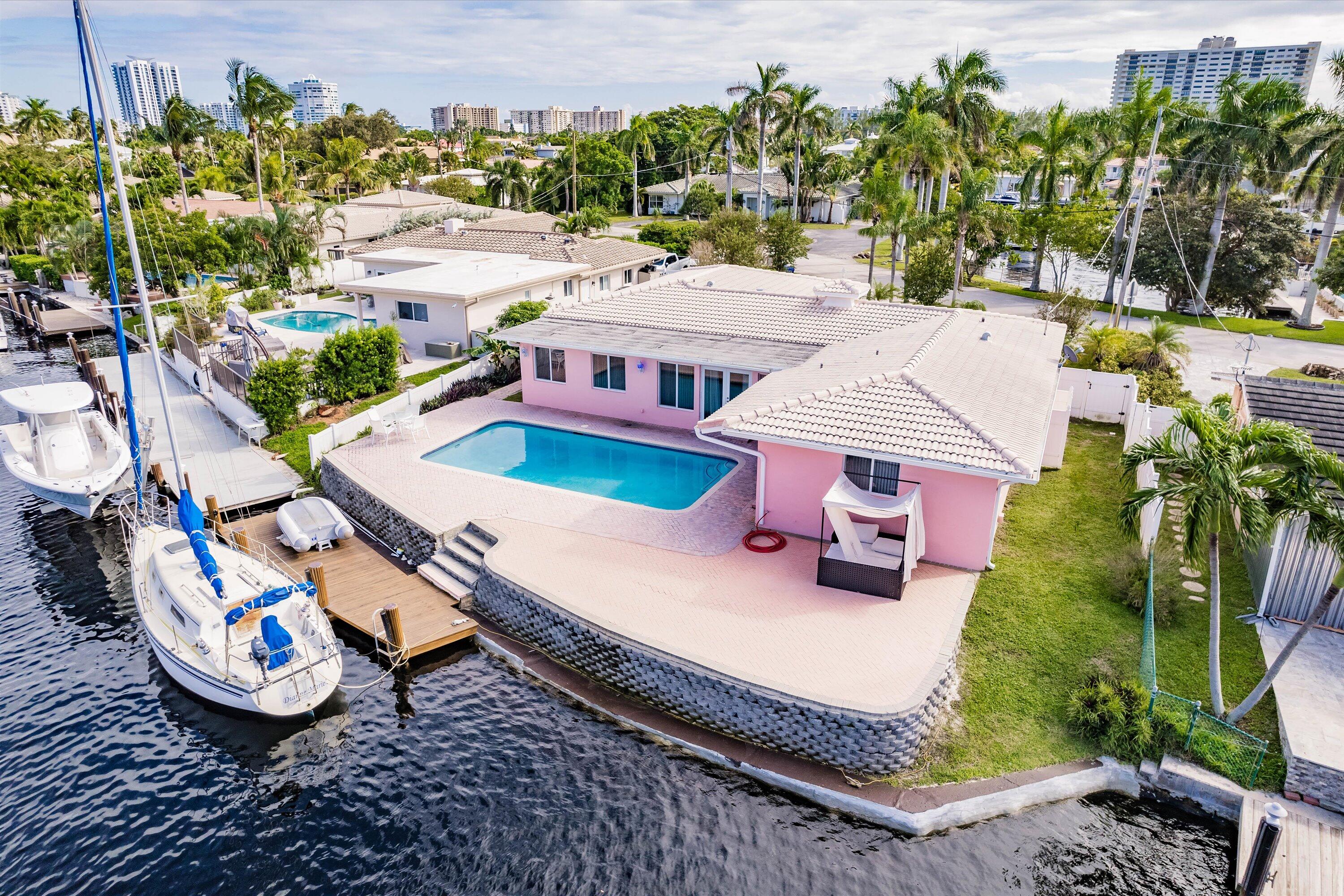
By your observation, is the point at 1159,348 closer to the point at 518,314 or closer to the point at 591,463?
the point at 591,463

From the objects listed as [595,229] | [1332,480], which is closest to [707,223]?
[595,229]

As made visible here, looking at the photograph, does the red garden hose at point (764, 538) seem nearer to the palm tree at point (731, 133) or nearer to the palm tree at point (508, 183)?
the palm tree at point (731, 133)

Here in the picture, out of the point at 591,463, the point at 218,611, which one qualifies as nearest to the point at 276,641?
the point at 218,611

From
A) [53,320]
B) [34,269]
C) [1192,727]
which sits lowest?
[1192,727]

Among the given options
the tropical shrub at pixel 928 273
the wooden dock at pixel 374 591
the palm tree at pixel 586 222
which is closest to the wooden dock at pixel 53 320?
the palm tree at pixel 586 222

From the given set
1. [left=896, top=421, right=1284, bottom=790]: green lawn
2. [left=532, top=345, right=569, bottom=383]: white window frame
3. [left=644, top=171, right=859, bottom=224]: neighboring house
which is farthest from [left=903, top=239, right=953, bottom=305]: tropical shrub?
[left=644, top=171, right=859, bottom=224]: neighboring house

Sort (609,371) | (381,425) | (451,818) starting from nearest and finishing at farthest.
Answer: (451,818)
(381,425)
(609,371)
